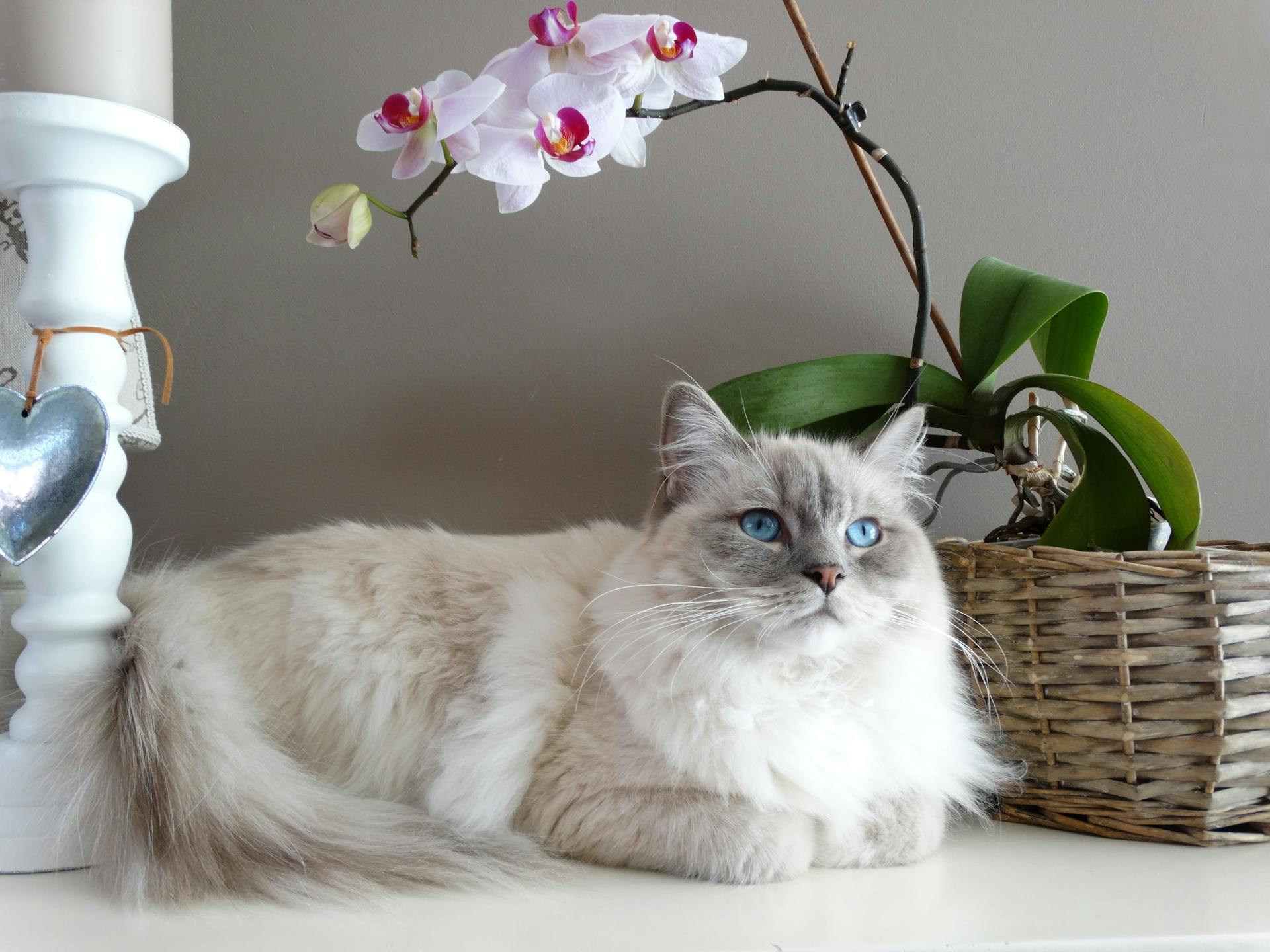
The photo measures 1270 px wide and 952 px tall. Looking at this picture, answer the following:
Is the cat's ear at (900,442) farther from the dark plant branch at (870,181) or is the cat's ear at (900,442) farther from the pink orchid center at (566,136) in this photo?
the pink orchid center at (566,136)

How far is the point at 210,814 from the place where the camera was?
3.62ft

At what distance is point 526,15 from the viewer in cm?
185

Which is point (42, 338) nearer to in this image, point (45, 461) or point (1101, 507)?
point (45, 461)

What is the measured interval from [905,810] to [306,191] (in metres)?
1.53

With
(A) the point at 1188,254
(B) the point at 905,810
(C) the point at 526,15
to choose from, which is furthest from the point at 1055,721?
(C) the point at 526,15

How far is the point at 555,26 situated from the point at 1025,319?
787mm

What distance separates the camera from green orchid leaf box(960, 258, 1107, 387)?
4.55ft

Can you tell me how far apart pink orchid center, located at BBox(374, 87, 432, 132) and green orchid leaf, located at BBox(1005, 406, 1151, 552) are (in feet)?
3.35

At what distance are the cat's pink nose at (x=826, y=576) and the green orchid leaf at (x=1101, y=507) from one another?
446 mm

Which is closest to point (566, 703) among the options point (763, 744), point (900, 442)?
point (763, 744)

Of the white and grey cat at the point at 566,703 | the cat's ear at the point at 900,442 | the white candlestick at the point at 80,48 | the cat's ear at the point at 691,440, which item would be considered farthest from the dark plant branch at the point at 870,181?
the white candlestick at the point at 80,48

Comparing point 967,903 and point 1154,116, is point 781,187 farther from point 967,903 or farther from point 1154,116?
point 967,903

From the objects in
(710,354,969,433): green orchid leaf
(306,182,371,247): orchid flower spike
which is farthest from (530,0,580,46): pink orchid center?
(710,354,969,433): green orchid leaf

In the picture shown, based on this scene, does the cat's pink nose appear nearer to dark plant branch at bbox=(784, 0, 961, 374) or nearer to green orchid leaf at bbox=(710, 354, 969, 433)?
green orchid leaf at bbox=(710, 354, 969, 433)
